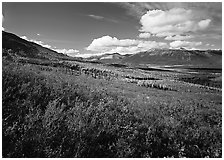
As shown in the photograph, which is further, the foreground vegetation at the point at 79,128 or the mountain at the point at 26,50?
the mountain at the point at 26,50

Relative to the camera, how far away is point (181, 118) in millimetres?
7652

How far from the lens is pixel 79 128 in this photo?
5227 millimetres

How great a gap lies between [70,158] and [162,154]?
2.21m

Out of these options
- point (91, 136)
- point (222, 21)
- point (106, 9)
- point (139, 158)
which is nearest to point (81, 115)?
point (91, 136)

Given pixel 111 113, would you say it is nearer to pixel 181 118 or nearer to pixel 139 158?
pixel 139 158

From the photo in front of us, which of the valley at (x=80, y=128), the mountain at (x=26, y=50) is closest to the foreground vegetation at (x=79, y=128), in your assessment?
the valley at (x=80, y=128)

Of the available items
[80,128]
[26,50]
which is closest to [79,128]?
[80,128]

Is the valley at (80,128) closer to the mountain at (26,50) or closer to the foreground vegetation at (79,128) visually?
the foreground vegetation at (79,128)

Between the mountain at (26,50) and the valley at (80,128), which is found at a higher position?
the mountain at (26,50)

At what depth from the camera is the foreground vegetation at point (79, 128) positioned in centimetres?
470

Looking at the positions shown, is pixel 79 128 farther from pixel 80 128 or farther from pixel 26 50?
pixel 26 50

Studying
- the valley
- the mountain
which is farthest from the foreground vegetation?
the mountain

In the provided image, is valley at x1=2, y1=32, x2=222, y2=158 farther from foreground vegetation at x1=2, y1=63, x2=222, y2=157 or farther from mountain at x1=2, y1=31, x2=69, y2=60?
mountain at x1=2, y1=31, x2=69, y2=60

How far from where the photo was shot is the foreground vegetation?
4.70m
